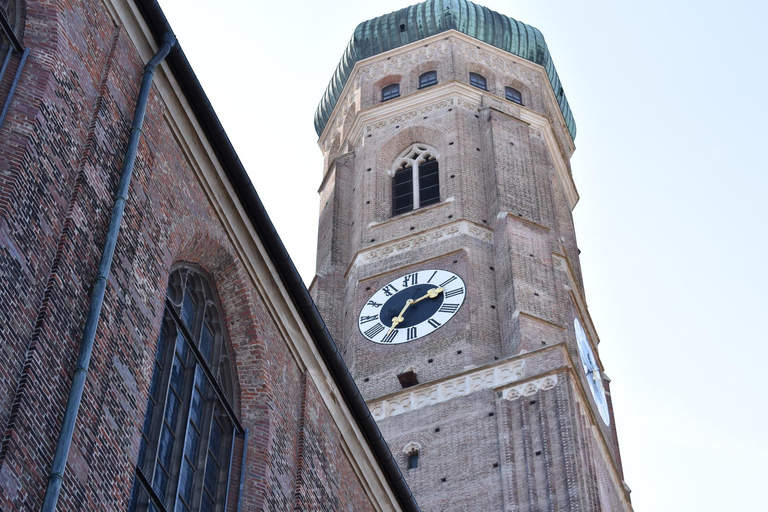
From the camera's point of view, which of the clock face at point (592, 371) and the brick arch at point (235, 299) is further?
the clock face at point (592, 371)

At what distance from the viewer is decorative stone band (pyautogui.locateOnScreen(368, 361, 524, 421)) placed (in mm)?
35688

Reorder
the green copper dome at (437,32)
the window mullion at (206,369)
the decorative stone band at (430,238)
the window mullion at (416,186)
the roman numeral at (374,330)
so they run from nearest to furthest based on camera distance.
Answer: the window mullion at (206,369) → the roman numeral at (374,330) → the decorative stone band at (430,238) → the window mullion at (416,186) → the green copper dome at (437,32)

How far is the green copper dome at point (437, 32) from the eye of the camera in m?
49.3

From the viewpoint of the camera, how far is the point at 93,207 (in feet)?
43.0

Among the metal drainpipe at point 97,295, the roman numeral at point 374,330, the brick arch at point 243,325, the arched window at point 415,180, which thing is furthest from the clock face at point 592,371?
the metal drainpipe at point 97,295

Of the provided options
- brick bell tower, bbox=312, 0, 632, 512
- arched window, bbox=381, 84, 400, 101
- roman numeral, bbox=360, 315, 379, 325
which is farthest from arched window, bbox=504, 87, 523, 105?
roman numeral, bbox=360, 315, 379, 325

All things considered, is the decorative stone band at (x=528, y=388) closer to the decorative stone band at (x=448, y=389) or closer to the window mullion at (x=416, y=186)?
the decorative stone band at (x=448, y=389)

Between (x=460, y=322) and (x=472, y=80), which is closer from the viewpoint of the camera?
(x=460, y=322)

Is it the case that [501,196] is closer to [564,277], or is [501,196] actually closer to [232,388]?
[564,277]

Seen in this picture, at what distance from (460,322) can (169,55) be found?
22658mm

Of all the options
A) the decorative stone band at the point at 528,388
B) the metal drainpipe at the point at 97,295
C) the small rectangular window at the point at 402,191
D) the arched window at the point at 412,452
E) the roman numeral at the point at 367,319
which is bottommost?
the metal drainpipe at the point at 97,295

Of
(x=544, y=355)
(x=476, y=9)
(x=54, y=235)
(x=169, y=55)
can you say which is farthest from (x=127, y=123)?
(x=476, y=9)

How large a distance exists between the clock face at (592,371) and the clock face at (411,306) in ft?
12.0

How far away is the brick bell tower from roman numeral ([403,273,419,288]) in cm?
5
